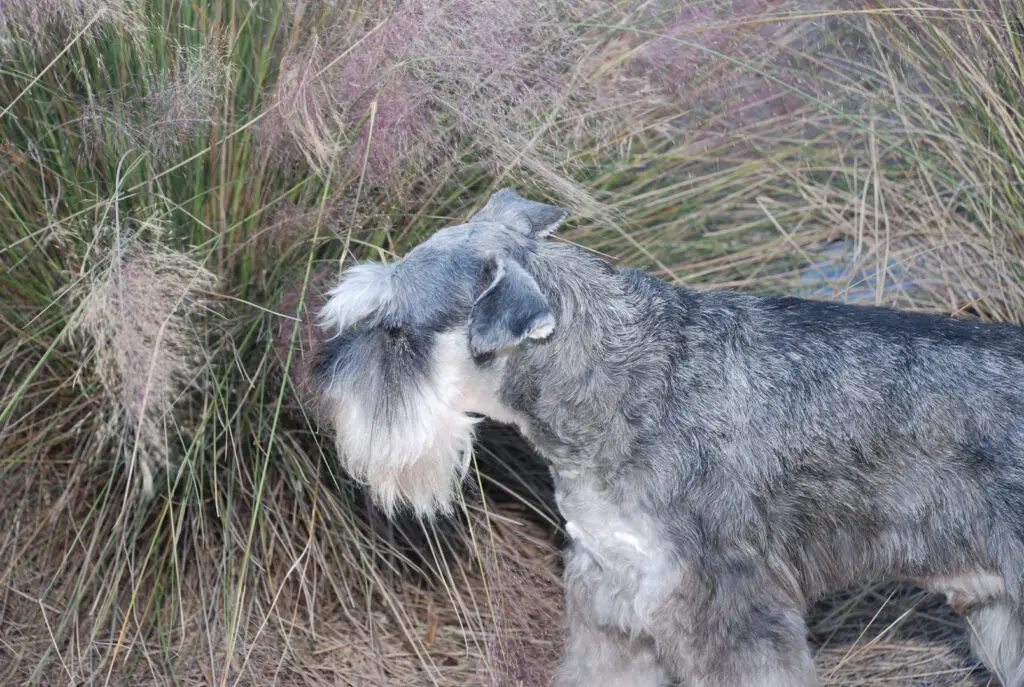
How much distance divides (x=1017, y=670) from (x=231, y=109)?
11.1 ft

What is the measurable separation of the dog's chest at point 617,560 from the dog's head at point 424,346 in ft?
1.36

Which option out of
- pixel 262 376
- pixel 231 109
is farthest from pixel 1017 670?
pixel 231 109

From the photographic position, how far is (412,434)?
3.50 meters

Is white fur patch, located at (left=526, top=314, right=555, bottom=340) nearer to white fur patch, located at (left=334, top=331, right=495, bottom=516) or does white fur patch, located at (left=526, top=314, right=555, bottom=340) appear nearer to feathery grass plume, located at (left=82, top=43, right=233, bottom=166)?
white fur patch, located at (left=334, top=331, right=495, bottom=516)

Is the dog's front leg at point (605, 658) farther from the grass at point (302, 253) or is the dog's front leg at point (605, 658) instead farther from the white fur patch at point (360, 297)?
the white fur patch at point (360, 297)

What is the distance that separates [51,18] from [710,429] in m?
2.49

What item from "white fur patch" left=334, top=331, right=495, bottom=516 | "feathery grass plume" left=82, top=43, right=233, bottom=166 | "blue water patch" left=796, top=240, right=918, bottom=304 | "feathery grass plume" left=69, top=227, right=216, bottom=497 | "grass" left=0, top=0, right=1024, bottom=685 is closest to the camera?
"white fur patch" left=334, top=331, right=495, bottom=516

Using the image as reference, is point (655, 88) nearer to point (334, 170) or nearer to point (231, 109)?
point (334, 170)

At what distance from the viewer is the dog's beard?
11.4 ft

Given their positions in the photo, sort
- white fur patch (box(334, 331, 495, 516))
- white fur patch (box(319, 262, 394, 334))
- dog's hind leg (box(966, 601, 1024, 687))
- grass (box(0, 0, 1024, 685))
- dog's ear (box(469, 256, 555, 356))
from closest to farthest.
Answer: dog's ear (box(469, 256, 555, 356)) < white fur patch (box(319, 262, 394, 334)) < white fur patch (box(334, 331, 495, 516)) < dog's hind leg (box(966, 601, 1024, 687)) < grass (box(0, 0, 1024, 685))

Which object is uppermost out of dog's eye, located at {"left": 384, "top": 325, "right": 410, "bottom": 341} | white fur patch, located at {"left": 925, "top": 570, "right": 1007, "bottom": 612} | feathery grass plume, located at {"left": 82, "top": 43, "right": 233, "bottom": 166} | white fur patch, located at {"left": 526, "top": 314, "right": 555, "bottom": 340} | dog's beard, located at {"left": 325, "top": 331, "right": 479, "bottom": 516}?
feathery grass plume, located at {"left": 82, "top": 43, "right": 233, "bottom": 166}

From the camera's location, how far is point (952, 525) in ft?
11.5

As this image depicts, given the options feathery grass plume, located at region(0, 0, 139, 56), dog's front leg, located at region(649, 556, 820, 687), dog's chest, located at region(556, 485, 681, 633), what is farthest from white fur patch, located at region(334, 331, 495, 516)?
feathery grass plume, located at region(0, 0, 139, 56)

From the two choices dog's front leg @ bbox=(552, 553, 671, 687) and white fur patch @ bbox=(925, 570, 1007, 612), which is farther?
dog's front leg @ bbox=(552, 553, 671, 687)
